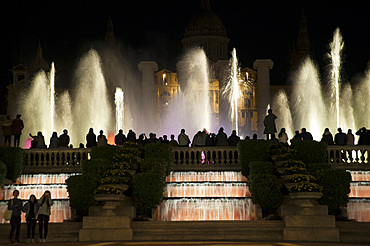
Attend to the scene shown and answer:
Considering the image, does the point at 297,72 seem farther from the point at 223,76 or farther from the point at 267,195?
the point at 267,195

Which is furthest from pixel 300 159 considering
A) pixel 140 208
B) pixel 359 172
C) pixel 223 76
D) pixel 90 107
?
pixel 90 107

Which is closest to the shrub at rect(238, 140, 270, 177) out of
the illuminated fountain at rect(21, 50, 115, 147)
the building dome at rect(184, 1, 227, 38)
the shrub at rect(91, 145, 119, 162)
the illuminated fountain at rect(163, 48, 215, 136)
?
the shrub at rect(91, 145, 119, 162)

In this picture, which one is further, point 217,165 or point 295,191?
point 217,165

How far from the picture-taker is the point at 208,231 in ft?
63.9

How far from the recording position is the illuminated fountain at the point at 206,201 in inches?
904

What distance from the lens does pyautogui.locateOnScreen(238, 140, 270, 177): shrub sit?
86.3ft

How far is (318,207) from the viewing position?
778 inches

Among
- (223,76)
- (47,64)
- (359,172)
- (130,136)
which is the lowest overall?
(359,172)

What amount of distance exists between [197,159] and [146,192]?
730cm

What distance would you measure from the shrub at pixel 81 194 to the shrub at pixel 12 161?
576 centimetres

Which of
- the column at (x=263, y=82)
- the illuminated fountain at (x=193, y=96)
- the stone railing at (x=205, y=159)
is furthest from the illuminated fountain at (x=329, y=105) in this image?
the stone railing at (x=205, y=159)

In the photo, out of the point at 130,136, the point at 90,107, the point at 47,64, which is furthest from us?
the point at 47,64

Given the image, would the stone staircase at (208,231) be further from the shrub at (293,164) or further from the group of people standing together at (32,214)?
the shrub at (293,164)

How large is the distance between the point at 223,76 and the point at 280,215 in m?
36.8
